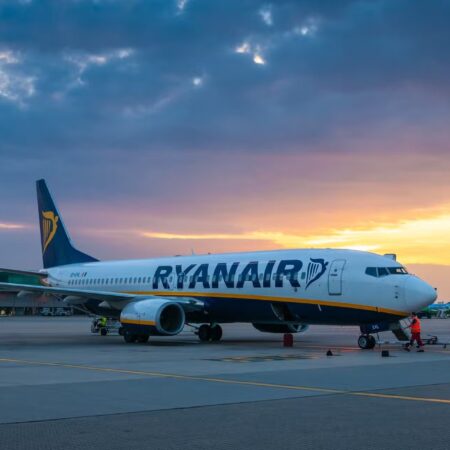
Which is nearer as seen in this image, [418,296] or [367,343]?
[418,296]

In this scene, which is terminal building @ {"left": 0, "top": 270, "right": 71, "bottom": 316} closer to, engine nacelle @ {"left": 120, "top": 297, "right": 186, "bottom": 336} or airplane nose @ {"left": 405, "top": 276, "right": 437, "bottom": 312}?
engine nacelle @ {"left": 120, "top": 297, "right": 186, "bottom": 336}

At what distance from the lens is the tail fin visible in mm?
39156

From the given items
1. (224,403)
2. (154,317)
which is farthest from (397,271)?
(224,403)

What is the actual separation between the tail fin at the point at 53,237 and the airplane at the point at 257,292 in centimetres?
379

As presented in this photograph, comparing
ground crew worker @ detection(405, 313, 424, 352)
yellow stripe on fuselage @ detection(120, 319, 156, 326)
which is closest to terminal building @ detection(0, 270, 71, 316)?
yellow stripe on fuselage @ detection(120, 319, 156, 326)

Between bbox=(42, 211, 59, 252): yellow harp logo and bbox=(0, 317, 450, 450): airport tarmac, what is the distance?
20529 mm

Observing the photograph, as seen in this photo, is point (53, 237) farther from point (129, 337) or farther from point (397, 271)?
point (397, 271)

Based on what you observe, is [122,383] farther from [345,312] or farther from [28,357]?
[345,312]

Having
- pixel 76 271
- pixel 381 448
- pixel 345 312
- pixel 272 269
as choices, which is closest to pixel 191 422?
pixel 381 448

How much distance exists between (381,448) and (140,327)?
20.3 metres

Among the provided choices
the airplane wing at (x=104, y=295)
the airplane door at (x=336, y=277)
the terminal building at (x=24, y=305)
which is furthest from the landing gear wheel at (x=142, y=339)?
the terminal building at (x=24, y=305)

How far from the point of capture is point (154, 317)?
27.0 metres

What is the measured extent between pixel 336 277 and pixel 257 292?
3.61 m

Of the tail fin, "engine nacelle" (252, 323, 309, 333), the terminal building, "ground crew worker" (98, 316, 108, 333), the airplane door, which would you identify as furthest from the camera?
the terminal building
